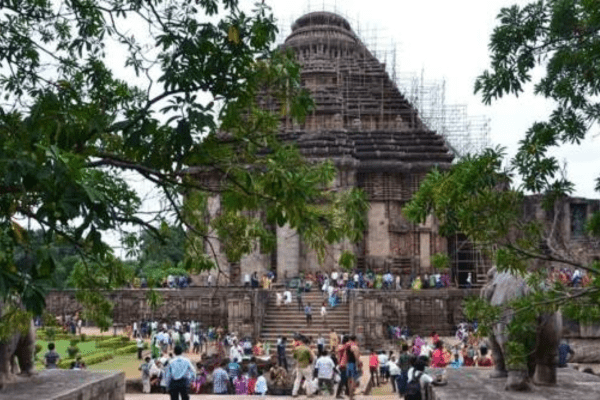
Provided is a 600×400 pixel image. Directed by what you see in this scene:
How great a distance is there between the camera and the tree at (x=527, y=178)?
19.1ft

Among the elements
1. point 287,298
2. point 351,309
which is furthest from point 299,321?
point 351,309

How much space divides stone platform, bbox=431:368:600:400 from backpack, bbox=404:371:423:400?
1.24 ft

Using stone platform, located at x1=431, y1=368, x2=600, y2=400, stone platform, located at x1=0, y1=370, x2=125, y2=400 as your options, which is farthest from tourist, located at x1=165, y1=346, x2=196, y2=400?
stone platform, located at x1=431, y1=368, x2=600, y2=400

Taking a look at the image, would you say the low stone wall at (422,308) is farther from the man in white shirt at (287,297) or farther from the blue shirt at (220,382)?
the blue shirt at (220,382)

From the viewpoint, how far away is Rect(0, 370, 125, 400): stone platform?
25.3ft

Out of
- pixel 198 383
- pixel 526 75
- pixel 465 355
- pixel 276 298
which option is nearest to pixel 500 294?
pixel 526 75

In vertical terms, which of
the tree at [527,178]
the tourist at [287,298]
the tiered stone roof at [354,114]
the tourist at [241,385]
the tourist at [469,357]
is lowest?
the tourist at [241,385]

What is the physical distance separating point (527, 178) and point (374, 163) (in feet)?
80.3

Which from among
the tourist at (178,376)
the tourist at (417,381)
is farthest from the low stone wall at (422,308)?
the tourist at (417,381)

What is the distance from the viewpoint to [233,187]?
550 cm

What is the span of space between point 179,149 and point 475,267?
95.3 feet

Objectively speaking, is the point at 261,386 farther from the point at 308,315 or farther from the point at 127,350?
the point at 127,350

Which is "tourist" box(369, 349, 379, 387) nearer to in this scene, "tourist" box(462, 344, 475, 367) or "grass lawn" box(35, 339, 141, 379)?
"tourist" box(462, 344, 475, 367)

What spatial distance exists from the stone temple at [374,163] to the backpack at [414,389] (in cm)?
1891
